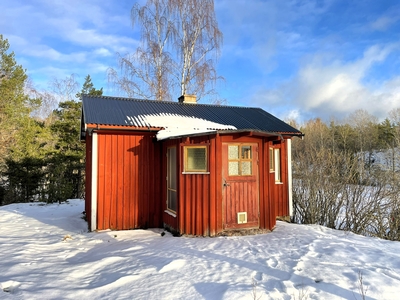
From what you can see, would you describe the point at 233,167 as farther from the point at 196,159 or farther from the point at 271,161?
the point at 271,161

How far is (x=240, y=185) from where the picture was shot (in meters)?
6.46

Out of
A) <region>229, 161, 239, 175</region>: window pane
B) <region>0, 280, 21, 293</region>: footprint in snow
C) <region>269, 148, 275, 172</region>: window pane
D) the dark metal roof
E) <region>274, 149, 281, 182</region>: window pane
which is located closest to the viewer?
<region>0, 280, 21, 293</region>: footprint in snow

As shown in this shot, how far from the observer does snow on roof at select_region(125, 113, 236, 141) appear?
23.5 ft

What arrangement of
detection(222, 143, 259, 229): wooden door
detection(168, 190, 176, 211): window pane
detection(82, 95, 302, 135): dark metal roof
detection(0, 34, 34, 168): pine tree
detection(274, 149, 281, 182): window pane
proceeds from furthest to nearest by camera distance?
detection(0, 34, 34, 168): pine tree, detection(274, 149, 281, 182): window pane, detection(82, 95, 302, 135): dark metal roof, detection(168, 190, 176, 211): window pane, detection(222, 143, 259, 229): wooden door

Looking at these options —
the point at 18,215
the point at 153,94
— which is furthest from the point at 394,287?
the point at 153,94

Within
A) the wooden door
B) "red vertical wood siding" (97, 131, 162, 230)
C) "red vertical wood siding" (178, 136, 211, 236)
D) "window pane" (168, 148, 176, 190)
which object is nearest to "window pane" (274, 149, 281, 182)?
the wooden door

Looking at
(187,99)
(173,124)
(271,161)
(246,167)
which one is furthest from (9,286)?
(187,99)

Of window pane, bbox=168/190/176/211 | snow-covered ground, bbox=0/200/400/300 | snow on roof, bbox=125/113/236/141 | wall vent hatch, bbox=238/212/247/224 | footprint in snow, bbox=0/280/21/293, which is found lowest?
snow-covered ground, bbox=0/200/400/300

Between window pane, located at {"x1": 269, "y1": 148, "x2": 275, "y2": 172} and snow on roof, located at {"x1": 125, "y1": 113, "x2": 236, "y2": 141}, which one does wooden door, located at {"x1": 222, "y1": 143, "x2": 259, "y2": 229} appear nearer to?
snow on roof, located at {"x1": 125, "y1": 113, "x2": 236, "y2": 141}

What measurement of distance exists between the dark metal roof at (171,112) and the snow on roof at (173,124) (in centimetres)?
21

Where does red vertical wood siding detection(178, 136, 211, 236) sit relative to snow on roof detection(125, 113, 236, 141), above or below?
below

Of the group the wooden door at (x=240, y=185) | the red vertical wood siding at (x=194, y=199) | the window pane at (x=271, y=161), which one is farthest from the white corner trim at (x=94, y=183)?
the window pane at (x=271, y=161)

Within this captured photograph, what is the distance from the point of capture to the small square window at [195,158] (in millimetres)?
Result: 6270

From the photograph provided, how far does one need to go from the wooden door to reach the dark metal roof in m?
1.53
